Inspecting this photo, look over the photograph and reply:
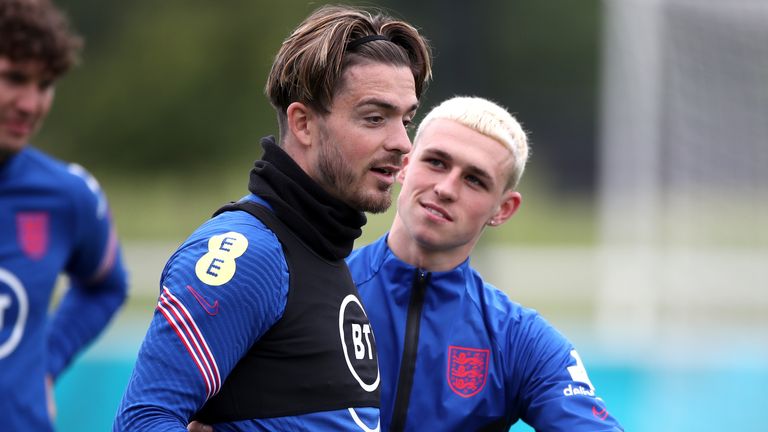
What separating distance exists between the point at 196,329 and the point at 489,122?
1.40 metres

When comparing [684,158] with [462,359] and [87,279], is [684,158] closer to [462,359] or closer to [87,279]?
[87,279]

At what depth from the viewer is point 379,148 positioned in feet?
9.92

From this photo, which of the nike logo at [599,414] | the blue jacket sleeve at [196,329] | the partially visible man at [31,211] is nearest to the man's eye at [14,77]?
the partially visible man at [31,211]

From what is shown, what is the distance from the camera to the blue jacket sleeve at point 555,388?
346 centimetres

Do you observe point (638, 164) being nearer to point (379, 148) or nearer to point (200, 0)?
point (379, 148)

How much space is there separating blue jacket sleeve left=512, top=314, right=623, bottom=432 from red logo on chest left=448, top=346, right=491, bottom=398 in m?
0.11

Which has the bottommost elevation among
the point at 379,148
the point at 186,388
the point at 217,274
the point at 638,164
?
the point at 186,388

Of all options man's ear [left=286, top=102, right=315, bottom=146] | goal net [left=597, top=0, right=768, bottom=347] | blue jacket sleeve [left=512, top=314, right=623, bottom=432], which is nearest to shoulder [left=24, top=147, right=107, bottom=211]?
man's ear [left=286, top=102, right=315, bottom=146]

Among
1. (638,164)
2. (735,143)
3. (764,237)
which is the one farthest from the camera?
(764,237)

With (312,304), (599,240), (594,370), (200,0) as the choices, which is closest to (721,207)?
(594,370)

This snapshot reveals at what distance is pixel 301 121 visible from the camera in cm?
307

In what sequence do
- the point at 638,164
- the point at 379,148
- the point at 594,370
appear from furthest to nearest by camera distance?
1. the point at 638,164
2. the point at 594,370
3. the point at 379,148

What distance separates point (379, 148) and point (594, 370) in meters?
5.91

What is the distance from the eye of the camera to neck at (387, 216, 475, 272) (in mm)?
3734
